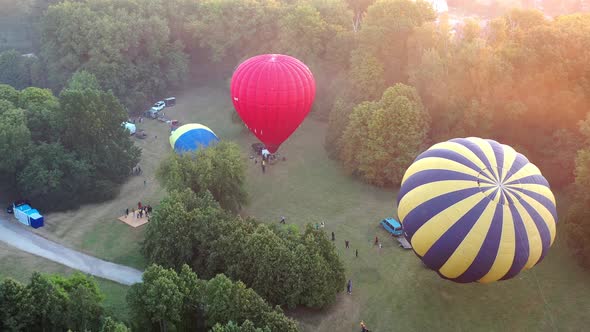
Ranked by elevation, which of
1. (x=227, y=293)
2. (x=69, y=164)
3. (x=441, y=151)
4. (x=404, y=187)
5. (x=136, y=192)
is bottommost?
(x=136, y=192)

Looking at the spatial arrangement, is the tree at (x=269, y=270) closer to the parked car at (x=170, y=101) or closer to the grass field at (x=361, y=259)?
the grass field at (x=361, y=259)

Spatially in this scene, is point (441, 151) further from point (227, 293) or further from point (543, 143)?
point (543, 143)

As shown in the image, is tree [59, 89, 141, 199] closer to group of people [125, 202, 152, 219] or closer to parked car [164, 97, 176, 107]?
group of people [125, 202, 152, 219]

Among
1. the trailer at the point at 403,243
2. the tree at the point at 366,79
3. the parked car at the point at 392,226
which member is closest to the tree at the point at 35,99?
the tree at the point at 366,79

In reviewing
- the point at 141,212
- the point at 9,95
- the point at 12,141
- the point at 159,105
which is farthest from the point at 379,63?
the point at 9,95

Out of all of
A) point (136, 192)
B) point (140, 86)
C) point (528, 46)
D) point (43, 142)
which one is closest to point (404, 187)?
point (528, 46)

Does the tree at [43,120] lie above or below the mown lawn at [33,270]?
above

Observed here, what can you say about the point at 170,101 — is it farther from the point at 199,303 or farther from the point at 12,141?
the point at 199,303
